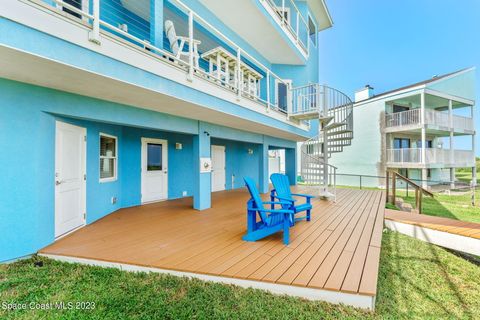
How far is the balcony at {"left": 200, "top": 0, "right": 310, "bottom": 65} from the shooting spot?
6581mm

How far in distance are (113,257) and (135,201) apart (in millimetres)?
3669

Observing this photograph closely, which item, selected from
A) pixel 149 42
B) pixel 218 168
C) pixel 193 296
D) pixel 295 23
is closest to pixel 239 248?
pixel 193 296

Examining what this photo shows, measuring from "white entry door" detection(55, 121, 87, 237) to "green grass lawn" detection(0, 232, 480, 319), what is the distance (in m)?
1.01

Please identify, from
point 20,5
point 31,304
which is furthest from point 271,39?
point 31,304

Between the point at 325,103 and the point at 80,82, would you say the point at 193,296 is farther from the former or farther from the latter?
the point at 325,103

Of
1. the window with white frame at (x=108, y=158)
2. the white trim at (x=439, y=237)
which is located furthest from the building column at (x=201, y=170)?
the white trim at (x=439, y=237)

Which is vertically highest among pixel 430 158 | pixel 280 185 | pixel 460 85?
pixel 460 85

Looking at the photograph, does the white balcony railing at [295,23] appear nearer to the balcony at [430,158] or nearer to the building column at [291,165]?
the building column at [291,165]

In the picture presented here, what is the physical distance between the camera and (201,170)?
592cm

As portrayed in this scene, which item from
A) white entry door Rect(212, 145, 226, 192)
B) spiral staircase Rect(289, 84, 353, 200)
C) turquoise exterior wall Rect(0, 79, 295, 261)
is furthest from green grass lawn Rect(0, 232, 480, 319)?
white entry door Rect(212, 145, 226, 192)

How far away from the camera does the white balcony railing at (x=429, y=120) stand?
Result: 13.2 meters

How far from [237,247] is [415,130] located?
51.6 feet

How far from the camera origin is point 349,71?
37.6 metres

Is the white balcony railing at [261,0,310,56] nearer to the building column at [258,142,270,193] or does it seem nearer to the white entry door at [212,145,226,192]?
the building column at [258,142,270,193]
